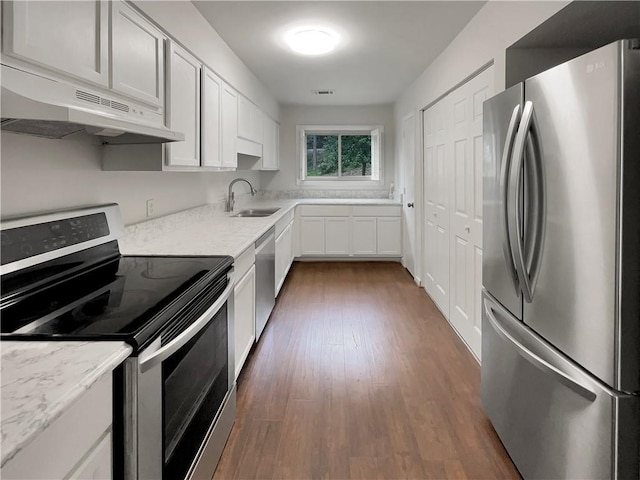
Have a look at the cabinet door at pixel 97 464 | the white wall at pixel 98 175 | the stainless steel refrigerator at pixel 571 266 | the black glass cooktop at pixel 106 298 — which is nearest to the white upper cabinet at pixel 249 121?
the white wall at pixel 98 175

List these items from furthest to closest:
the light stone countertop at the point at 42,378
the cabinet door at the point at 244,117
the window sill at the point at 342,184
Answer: the window sill at the point at 342,184 → the cabinet door at the point at 244,117 → the light stone countertop at the point at 42,378

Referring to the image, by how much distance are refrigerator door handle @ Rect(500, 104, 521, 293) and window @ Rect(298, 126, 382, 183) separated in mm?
5150

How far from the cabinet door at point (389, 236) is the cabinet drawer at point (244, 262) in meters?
3.53

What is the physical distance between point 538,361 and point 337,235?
15.4ft

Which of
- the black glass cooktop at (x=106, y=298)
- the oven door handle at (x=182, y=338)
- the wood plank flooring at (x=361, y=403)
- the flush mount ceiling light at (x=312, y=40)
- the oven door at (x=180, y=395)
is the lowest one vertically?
the wood plank flooring at (x=361, y=403)

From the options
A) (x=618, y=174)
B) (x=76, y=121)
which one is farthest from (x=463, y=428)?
(x=76, y=121)

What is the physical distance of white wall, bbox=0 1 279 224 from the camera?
1562mm

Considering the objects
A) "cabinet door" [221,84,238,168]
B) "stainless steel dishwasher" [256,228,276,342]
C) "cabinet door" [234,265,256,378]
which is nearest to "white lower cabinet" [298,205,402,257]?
"stainless steel dishwasher" [256,228,276,342]

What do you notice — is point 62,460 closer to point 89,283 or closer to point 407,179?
point 89,283

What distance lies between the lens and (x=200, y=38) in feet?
9.29

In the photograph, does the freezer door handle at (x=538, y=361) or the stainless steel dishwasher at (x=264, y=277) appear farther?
the stainless steel dishwasher at (x=264, y=277)

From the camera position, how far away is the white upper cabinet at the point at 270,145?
17.4 ft

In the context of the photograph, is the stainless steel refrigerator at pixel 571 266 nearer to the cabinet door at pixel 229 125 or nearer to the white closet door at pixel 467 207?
the white closet door at pixel 467 207

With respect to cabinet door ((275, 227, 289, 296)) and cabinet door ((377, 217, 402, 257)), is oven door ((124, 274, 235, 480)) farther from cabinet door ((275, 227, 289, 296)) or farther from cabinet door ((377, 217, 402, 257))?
cabinet door ((377, 217, 402, 257))
